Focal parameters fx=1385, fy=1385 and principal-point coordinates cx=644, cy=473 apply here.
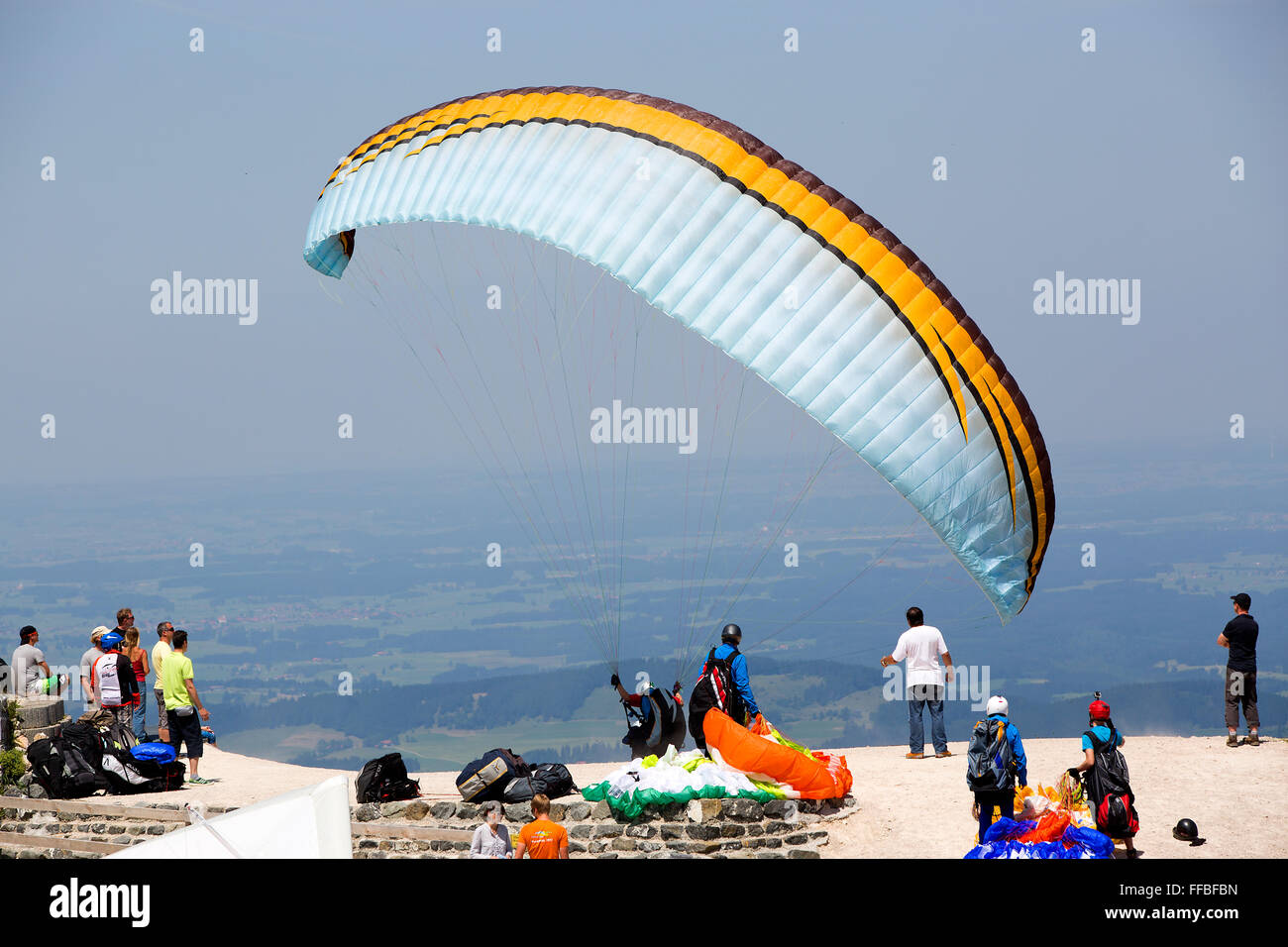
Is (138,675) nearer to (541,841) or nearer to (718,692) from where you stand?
(718,692)

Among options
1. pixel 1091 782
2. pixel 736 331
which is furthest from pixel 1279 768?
pixel 736 331

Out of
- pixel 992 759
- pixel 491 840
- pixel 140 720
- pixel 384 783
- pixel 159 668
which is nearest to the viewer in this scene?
pixel 491 840

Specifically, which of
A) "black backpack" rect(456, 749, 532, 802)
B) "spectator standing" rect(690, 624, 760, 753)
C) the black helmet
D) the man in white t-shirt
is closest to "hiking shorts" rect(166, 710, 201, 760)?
"black backpack" rect(456, 749, 532, 802)

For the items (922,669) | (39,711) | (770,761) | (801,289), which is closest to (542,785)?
(770,761)

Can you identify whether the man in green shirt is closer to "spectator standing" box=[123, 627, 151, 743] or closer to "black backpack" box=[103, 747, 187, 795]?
"black backpack" box=[103, 747, 187, 795]
